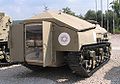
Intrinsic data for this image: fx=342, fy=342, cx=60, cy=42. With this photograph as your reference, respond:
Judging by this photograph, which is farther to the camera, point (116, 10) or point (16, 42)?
point (116, 10)

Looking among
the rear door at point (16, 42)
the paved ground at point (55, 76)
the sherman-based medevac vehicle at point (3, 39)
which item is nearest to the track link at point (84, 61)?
the paved ground at point (55, 76)

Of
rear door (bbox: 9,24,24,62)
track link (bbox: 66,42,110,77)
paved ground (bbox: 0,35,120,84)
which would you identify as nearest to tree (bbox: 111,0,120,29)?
paved ground (bbox: 0,35,120,84)

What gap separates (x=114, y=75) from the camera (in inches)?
459

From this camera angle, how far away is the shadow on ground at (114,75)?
10.7 meters

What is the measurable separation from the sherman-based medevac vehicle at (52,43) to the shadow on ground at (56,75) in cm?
42

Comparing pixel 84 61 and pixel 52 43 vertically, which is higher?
pixel 52 43

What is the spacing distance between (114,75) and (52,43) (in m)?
2.55

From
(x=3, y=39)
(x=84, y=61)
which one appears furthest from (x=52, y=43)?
(x=3, y=39)

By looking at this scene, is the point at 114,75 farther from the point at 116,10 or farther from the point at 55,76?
the point at 116,10

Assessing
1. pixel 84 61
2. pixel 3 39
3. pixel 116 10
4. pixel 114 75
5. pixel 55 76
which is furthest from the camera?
pixel 116 10

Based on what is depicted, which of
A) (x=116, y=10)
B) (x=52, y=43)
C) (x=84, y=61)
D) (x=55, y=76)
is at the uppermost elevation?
(x=116, y=10)

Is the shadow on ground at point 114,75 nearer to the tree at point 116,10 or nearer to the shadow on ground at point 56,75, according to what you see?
the shadow on ground at point 56,75

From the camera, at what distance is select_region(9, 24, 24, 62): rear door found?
36.4 feet

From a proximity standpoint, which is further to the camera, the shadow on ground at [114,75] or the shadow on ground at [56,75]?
the shadow on ground at [56,75]
